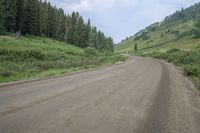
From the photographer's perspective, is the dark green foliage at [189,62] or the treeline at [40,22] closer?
the dark green foliage at [189,62]

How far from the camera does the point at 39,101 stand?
8.57 meters

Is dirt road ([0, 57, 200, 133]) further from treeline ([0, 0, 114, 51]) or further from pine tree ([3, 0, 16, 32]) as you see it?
pine tree ([3, 0, 16, 32])

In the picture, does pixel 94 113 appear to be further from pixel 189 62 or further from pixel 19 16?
pixel 19 16

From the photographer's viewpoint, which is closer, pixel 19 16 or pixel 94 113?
pixel 94 113

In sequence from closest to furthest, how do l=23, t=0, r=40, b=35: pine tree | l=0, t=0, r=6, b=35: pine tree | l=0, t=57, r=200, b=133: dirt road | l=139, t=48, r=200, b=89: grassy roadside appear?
l=0, t=57, r=200, b=133: dirt road < l=139, t=48, r=200, b=89: grassy roadside < l=0, t=0, r=6, b=35: pine tree < l=23, t=0, r=40, b=35: pine tree

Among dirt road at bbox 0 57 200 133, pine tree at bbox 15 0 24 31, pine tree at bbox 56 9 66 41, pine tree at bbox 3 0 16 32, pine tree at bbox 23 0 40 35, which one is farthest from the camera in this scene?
pine tree at bbox 56 9 66 41

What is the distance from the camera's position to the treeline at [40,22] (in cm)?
6100

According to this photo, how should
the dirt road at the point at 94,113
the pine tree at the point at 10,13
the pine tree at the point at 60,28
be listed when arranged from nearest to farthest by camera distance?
1. the dirt road at the point at 94,113
2. the pine tree at the point at 10,13
3. the pine tree at the point at 60,28

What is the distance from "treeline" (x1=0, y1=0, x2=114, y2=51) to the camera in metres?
61.0

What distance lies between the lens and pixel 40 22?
237 ft

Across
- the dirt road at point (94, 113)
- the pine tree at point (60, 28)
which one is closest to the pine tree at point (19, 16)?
the pine tree at point (60, 28)

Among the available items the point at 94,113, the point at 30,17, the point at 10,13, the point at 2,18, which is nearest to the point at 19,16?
the point at 30,17

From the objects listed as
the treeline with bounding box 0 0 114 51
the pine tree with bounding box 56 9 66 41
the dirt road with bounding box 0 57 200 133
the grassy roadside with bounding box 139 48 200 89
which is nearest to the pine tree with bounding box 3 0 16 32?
the treeline with bounding box 0 0 114 51

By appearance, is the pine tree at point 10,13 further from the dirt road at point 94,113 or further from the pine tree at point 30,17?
the dirt road at point 94,113
